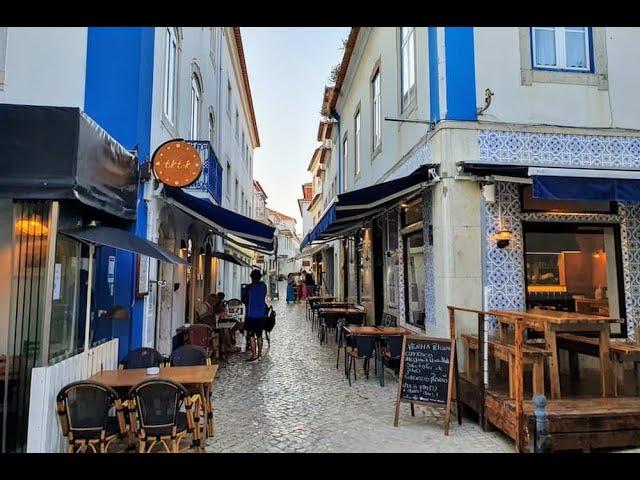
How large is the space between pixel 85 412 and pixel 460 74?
676cm

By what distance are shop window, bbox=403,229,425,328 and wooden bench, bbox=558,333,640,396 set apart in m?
2.60

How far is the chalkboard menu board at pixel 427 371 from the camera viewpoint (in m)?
5.51

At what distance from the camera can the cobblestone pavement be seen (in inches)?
196

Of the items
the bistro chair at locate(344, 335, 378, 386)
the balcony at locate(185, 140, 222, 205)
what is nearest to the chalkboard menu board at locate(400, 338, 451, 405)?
the bistro chair at locate(344, 335, 378, 386)

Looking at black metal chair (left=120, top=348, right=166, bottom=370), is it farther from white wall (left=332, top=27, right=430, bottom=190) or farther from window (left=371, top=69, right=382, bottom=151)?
window (left=371, top=69, right=382, bottom=151)

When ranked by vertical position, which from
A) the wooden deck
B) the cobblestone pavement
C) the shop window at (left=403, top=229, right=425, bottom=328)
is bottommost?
the cobblestone pavement

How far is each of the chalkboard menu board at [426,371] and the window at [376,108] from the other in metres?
6.79

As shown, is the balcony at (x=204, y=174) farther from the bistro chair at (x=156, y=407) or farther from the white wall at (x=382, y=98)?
the bistro chair at (x=156, y=407)

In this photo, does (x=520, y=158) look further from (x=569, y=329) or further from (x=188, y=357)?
(x=188, y=357)

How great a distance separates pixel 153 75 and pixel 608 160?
7.60 meters

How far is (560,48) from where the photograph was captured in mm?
7512

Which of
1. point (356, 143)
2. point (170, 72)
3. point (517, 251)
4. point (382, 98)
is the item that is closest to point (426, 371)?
point (517, 251)

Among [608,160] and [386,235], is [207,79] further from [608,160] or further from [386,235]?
[608,160]
